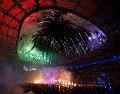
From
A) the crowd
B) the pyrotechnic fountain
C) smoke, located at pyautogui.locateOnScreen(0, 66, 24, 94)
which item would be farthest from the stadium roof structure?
the crowd

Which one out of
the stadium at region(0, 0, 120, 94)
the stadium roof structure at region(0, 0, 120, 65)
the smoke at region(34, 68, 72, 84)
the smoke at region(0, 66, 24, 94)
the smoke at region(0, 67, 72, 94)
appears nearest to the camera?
the stadium at region(0, 0, 120, 94)

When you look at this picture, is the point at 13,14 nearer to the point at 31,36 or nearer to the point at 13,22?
the point at 13,22

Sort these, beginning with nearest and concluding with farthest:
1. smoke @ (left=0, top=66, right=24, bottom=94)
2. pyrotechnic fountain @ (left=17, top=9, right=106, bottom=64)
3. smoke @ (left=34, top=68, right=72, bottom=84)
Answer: smoke @ (left=0, top=66, right=24, bottom=94)
pyrotechnic fountain @ (left=17, top=9, right=106, bottom=64)
smoke @ (left=34, top=68, right=72, bottom=84)

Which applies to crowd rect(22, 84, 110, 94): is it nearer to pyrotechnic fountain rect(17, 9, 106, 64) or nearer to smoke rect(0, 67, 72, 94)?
smoke rect(0, 67, 72, 94)

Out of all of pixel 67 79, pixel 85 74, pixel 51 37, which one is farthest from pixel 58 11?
pixel 67 79

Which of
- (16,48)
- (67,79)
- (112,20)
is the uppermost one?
(112,20)

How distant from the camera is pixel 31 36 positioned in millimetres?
→ 16594

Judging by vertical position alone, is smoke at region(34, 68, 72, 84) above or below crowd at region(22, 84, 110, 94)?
above

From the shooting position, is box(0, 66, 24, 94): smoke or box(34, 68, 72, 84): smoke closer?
box(0, 66, 24, 94): smoke

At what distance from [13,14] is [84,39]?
16.2 ft

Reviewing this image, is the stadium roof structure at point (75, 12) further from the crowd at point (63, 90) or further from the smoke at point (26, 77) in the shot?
the crowd at point (63, 90)

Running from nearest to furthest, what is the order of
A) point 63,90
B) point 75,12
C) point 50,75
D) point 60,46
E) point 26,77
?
point 63,90
point 75,12
point 60,46
point 26,77
point 50,75

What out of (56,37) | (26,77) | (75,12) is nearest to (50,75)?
(26,77)

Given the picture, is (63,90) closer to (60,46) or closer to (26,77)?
(60,46)
